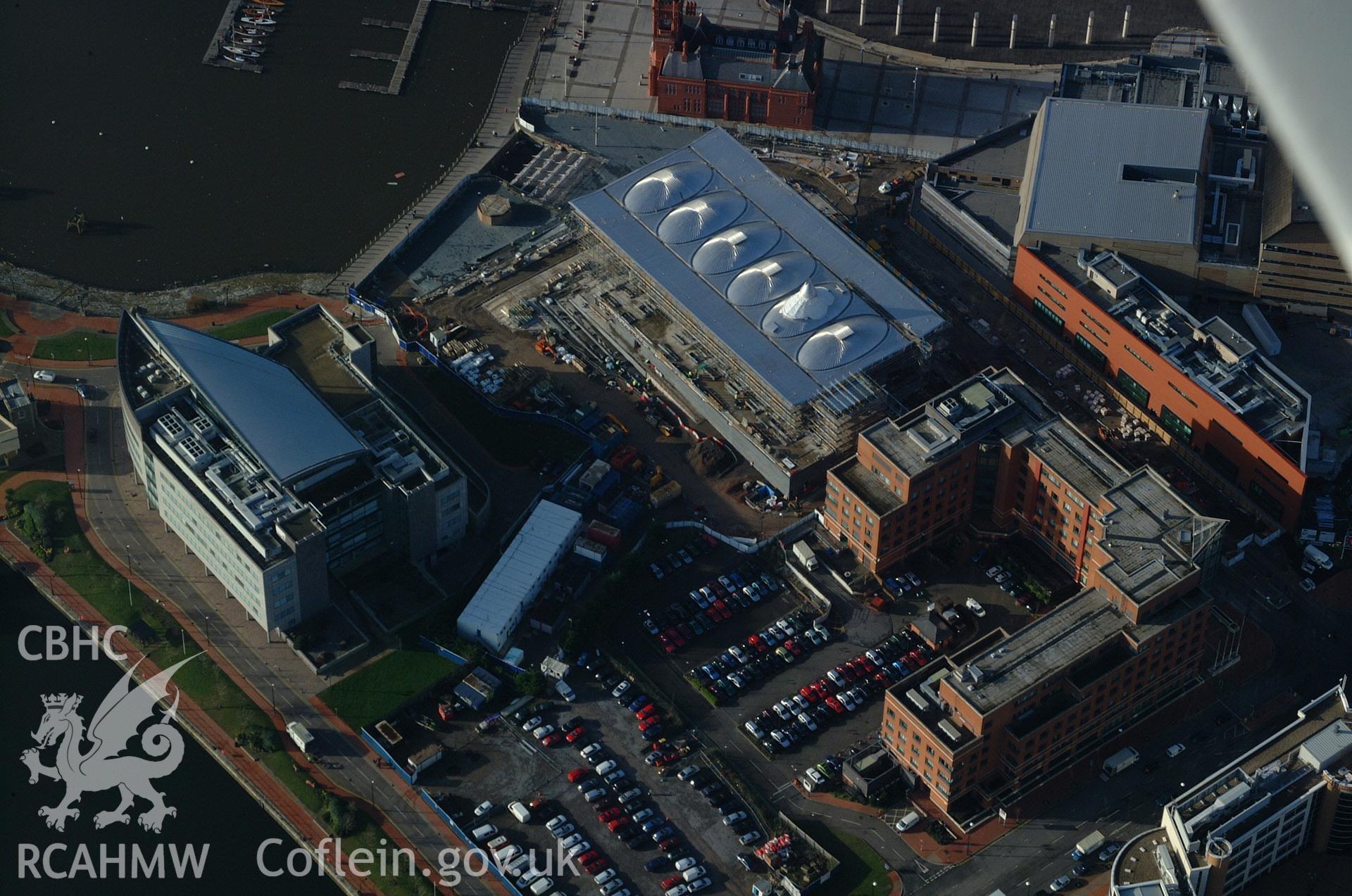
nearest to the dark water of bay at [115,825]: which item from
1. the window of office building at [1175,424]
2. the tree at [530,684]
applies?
the tree at [530,684]

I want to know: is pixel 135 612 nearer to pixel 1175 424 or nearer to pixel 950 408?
pixel 950 408

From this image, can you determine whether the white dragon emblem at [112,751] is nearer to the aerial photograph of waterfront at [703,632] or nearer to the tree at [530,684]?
the aerial photograph of waterfront at [703,632]

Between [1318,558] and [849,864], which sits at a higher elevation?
[1318,558]

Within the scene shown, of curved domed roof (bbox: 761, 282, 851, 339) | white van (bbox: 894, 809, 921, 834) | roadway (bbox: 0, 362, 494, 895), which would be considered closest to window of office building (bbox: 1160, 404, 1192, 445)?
curved domed roof (bbox: 761, 282, 851, 339)

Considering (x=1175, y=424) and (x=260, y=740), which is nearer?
(x=260, y=740)

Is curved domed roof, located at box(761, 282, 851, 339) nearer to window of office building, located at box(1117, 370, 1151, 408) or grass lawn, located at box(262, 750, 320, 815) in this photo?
window of office building, located at box(1117, 370, 1151, 408)

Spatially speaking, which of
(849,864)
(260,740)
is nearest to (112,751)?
(260,740)

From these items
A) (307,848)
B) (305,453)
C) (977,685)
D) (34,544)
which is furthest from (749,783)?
(34,544)
